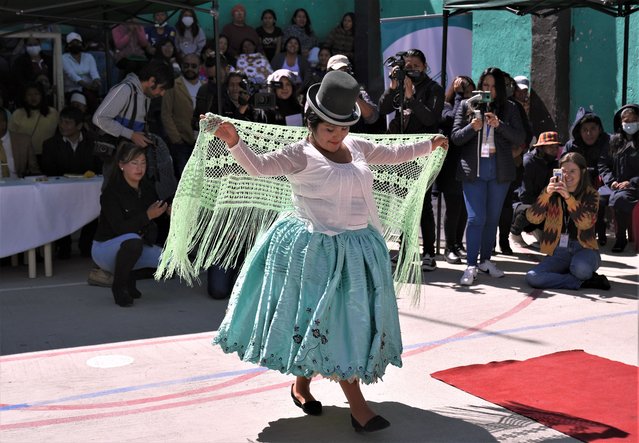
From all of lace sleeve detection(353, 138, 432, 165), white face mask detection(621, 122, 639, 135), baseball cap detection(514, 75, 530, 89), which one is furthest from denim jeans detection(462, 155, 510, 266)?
baseball cap detection(514, 75, 530, 89)

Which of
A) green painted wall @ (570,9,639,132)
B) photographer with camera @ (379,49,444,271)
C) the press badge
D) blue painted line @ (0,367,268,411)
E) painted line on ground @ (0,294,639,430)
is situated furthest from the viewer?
green painted wall @ (570,9,639,132)

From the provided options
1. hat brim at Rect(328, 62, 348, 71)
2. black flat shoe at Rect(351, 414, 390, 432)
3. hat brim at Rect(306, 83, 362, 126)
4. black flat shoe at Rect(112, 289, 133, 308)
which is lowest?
black flat shoe at Rect(351, 414, 390, 432)

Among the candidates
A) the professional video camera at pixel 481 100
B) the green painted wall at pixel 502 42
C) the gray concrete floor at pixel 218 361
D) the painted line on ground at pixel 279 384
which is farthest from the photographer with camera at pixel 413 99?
the green painted wall at pixel 502 42

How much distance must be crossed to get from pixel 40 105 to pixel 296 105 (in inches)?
110

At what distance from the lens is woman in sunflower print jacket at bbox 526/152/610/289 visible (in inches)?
295

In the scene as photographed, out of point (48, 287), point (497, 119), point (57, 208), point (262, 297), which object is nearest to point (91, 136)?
point (57, 208)

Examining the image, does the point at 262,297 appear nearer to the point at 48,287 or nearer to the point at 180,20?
the point at 48,287

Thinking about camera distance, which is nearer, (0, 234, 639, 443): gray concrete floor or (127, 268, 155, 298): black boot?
(0, 234, 639, 443): gray concrete floor

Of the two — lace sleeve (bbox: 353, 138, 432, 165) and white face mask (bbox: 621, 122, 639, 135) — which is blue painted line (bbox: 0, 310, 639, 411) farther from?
white face mask (bbox: 621, 122, 639, 135)

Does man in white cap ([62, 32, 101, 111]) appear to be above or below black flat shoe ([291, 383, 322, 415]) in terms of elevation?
above

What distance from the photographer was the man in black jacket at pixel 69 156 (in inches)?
364

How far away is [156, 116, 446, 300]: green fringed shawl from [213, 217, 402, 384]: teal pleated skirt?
19.8 inches

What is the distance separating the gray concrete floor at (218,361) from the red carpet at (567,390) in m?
0.11

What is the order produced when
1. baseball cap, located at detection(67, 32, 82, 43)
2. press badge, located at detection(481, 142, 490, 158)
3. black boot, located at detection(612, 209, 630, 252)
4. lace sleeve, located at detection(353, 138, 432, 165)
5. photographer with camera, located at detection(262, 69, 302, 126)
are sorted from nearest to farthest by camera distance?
lace sleeve, located at detection(353, 138, 432, 165) < press badge, located at detection(481, 142, 490, 158) < photographer with camera, located at detection(262, 69, 302, 126) < black boot, located at detection(612, 209, 630, 252) < baseball cap, located at detection(67, 32, 82, 43)
